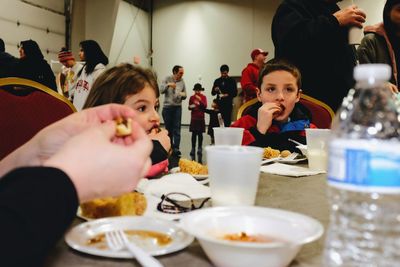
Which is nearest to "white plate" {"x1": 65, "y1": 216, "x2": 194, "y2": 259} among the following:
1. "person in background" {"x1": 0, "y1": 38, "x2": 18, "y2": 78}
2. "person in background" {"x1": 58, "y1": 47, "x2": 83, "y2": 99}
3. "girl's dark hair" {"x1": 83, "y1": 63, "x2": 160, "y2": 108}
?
"girl's dark hair" {"x1": 83, "y1": 63, "x2": 160, "y2": 108}

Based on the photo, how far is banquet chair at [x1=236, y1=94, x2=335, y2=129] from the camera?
2393 mm

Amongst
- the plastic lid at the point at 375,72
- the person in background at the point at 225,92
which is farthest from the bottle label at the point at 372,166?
the person in background at the point at 225,92

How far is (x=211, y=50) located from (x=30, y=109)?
35.8 feet

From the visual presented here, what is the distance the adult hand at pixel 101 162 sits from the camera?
0.55 m

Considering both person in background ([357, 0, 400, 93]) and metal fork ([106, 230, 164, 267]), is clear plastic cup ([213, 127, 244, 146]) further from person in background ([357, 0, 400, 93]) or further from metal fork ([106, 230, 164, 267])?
person in background ([357, 0, 400, 93])

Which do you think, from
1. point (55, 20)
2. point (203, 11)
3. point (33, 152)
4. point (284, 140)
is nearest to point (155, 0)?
point (203, 11)

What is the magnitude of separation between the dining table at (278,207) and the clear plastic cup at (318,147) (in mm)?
92

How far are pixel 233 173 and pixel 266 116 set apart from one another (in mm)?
1134

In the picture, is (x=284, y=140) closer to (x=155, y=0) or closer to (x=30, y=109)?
(x=30, y=109)

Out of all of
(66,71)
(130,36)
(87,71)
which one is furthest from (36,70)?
(130,36)

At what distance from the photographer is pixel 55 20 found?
997 centimetres

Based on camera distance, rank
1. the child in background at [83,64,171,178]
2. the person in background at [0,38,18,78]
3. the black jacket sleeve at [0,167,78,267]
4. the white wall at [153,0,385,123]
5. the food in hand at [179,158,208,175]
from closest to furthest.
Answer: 1. the black jacket sleeve at [0,167,78,267]
2. the food in hand at [179,158,208,175]
3. the child in background at [83,64,171,178]
4. the person in background at [0,38,18,78]
5. the white wall at [153,0,385,123]

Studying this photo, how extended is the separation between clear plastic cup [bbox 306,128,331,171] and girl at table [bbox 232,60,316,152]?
1.54 feet

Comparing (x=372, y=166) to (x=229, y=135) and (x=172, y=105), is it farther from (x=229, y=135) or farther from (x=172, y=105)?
(x=172, y=105)
